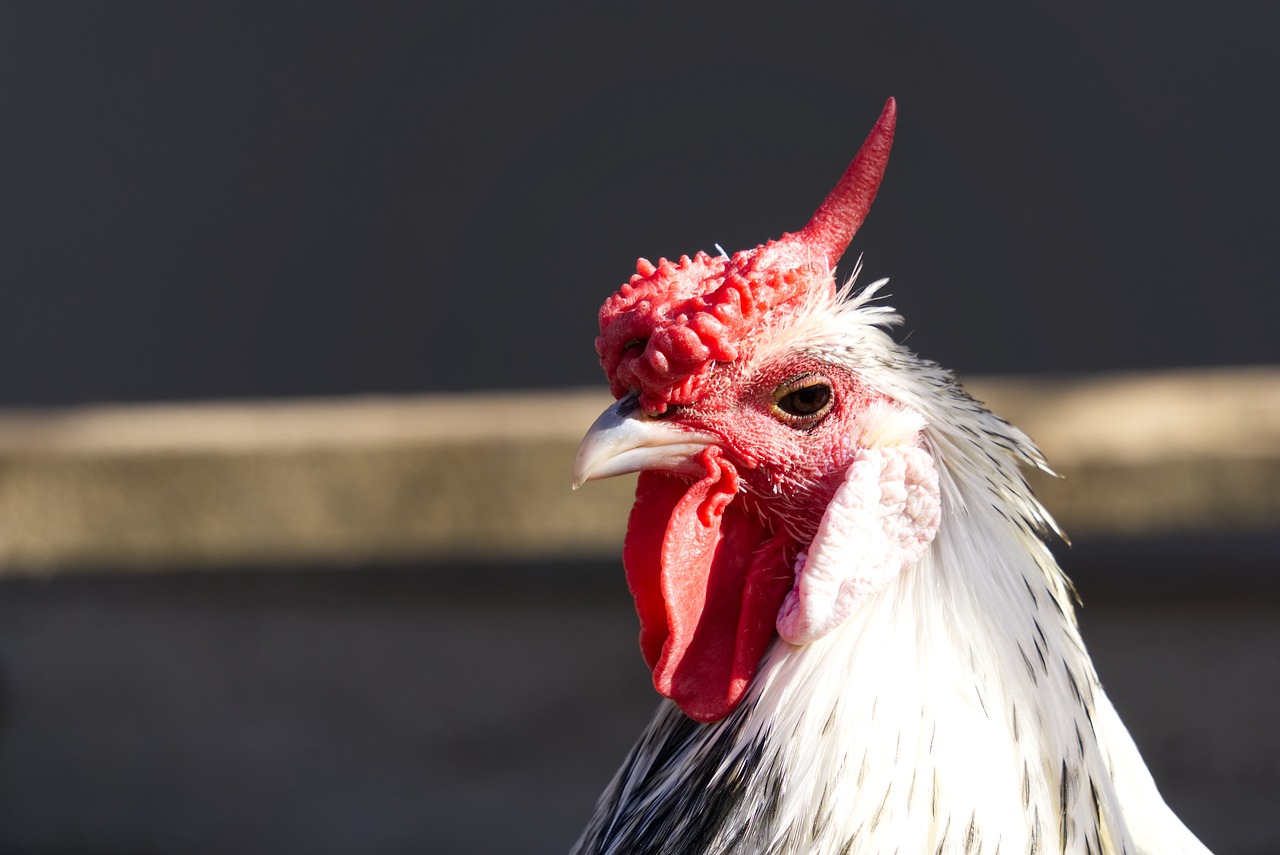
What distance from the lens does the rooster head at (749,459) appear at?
1450 mm

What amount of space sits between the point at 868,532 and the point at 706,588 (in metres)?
0.26

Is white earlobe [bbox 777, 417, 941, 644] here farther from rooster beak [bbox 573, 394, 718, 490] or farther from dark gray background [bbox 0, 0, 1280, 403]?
dark gray background [bbox 0, 0, 1280, 403]

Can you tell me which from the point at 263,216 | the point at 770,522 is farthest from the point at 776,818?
the point at 263,216

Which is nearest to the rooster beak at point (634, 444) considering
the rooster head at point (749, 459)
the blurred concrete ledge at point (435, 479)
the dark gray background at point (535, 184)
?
the rooster head at point (749, 459)

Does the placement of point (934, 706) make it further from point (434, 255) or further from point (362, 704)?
point (434, 255)

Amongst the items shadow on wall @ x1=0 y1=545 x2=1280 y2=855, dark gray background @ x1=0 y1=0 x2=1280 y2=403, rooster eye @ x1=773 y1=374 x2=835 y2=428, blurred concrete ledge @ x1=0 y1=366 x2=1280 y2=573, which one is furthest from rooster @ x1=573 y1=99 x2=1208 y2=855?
dark gray background @ x1=0 y1=0 x2=1280 y2=403

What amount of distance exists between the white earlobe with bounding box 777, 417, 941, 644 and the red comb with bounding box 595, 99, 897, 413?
9.1 inches

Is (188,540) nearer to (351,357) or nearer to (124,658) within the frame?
(124,658)

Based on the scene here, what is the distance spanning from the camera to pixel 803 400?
1507mm

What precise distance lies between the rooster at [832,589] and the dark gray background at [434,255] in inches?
90.8

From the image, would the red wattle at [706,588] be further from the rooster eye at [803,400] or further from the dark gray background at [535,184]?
the dark gray background at [535,184]

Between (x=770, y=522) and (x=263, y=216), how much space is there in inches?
152

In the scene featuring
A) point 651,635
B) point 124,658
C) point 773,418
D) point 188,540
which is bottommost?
point 124,658

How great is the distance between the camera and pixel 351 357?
491 centimetres
